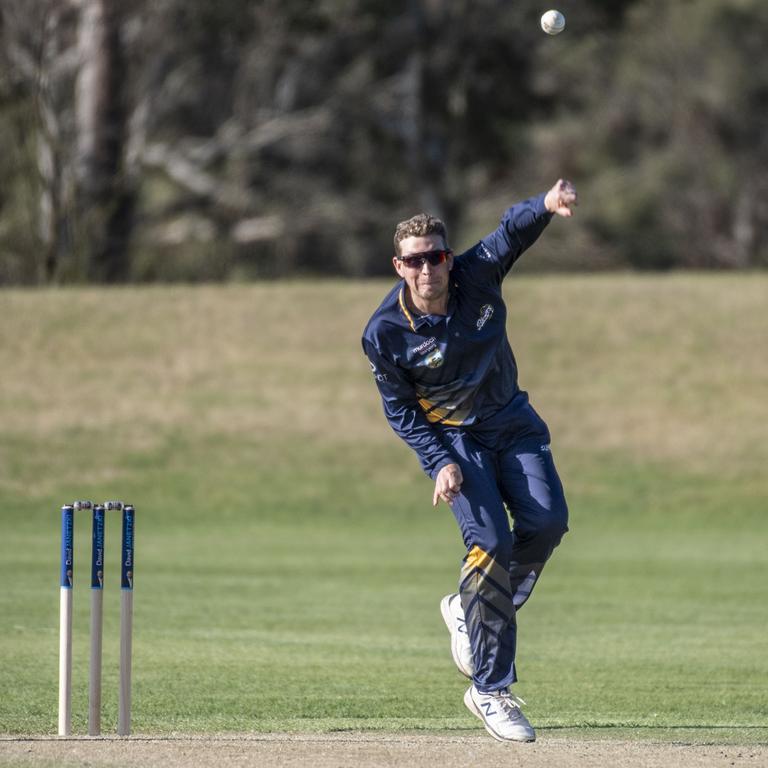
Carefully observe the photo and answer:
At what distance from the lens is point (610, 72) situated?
1989 inches

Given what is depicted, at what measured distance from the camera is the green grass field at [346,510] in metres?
9.14

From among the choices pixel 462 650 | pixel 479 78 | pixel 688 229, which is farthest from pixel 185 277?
pixel 462 650

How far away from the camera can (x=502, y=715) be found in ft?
23.2

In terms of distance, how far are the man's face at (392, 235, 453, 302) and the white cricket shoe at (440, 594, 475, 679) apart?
4.96 feet

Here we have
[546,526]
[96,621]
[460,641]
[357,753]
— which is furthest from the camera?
[460,641]

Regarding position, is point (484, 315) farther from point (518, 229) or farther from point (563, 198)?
point (563, 198)

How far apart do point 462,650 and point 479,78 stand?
32.6m

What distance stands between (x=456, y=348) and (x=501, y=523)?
2.67ft

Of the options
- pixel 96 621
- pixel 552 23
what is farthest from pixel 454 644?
pixel 552 23

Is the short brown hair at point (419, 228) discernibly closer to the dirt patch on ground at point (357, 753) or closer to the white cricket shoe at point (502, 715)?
the white cricket shoe at point (502, 715)

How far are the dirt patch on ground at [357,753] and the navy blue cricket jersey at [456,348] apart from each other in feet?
4.16

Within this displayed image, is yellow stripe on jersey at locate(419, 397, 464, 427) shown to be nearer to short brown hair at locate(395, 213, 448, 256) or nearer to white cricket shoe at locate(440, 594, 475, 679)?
short brown hair at locate(395, 213, 448, 256)

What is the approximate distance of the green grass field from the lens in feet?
30.0

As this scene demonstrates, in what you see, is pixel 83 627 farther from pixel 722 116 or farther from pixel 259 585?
pixel 722 116
